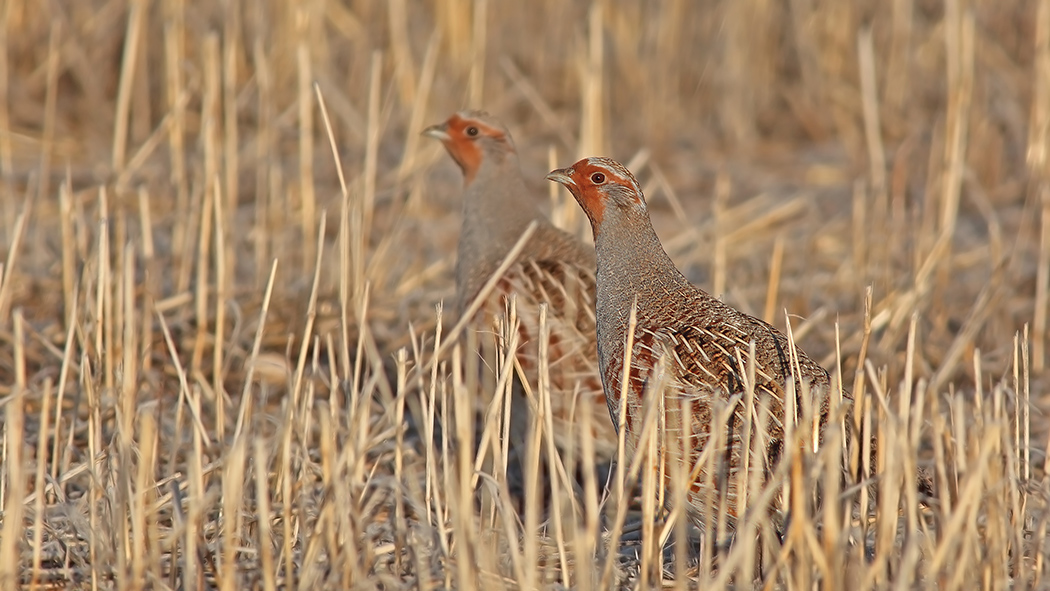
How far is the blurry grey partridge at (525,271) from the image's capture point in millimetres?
4742

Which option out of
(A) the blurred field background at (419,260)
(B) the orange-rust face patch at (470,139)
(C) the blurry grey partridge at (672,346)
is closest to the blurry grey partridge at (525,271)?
(B) the orange-rust face patch at (470,139)

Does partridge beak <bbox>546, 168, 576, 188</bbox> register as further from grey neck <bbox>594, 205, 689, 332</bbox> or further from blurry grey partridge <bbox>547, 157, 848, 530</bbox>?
grey neck <bbox>594, 205, 689, 332</bbox>

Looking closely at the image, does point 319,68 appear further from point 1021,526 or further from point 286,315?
point 1021,526

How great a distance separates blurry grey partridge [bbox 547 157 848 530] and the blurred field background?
0.25 m

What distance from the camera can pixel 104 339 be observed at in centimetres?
452

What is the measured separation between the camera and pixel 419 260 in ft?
21.7

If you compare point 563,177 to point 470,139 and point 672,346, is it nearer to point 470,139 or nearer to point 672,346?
point 672,346

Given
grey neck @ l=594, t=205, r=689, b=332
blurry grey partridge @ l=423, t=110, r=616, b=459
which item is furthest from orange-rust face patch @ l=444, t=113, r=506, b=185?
grey neck @ l=594, t=205, r=689, b=332

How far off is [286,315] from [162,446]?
1.37 meters

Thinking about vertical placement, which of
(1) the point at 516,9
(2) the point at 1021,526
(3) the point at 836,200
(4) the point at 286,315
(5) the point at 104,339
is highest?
(1) the point at 516,9

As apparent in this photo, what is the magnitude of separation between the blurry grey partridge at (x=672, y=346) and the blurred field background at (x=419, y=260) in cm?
25

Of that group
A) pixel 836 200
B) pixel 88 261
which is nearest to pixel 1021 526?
pixel 88 261

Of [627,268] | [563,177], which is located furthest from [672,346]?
[563,177]

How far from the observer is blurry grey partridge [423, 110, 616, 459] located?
15.6ft
